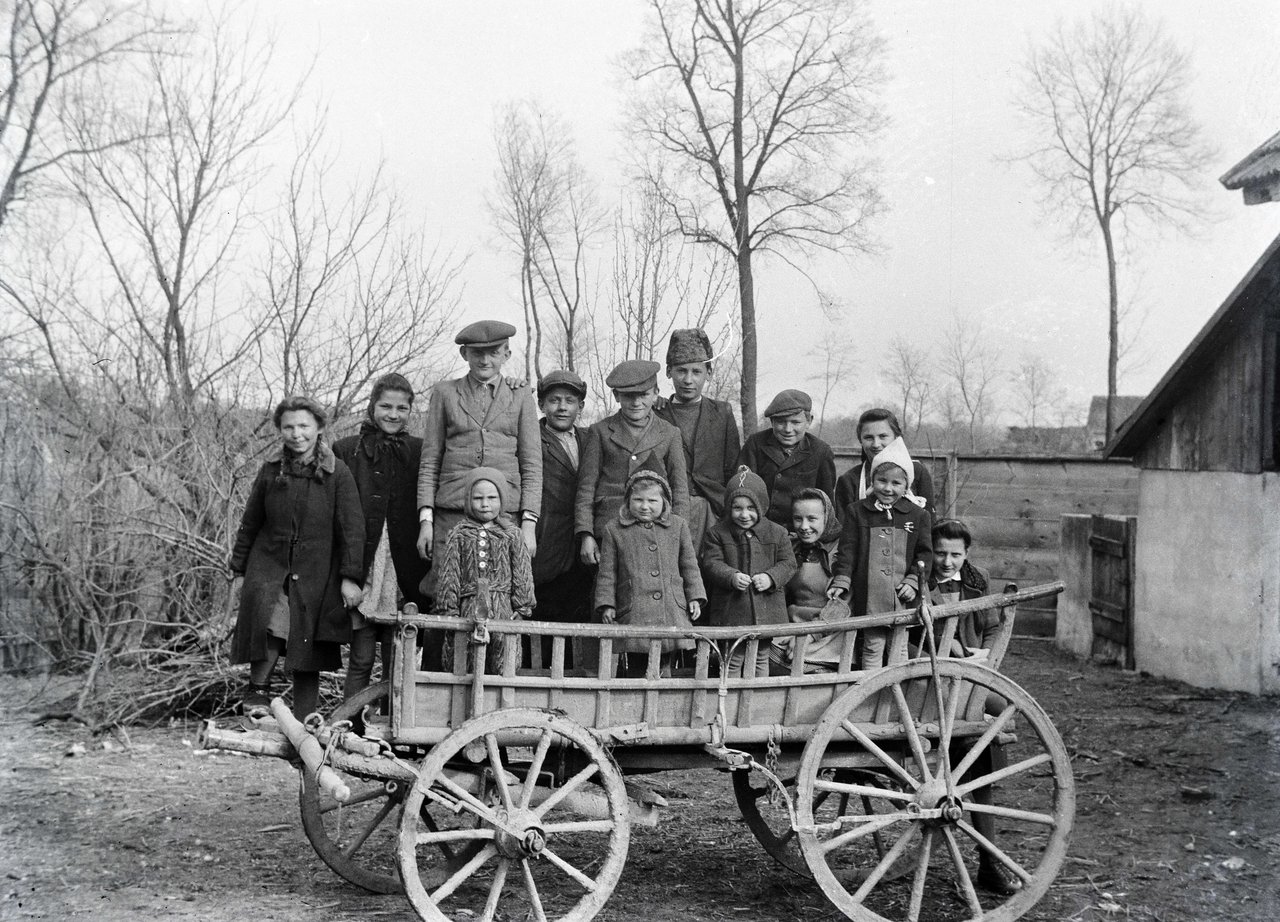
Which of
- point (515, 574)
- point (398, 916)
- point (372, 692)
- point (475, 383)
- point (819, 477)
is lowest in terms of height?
point (398, 916)

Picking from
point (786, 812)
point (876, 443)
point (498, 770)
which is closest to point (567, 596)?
point (786, 812)

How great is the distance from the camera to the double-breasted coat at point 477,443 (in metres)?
4.79

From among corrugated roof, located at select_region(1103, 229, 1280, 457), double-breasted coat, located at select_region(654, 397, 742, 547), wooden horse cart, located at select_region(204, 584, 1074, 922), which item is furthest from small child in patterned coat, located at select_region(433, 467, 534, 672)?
corrugated roof, located at select_region(1103, 229, 1280, 457)

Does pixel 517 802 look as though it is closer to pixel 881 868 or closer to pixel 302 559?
pixel 881 868

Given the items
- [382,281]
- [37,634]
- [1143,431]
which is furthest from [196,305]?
[1143,431]

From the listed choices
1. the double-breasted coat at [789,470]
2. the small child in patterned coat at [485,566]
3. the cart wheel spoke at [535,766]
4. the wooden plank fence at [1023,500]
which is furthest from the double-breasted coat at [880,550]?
the wooden plank fence at [1023,500]

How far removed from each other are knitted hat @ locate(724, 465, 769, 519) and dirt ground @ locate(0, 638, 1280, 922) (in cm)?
148

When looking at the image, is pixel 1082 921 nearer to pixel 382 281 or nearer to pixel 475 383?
pixel 475 383

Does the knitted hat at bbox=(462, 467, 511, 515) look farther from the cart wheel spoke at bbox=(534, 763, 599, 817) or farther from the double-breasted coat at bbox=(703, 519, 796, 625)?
the cart wheel spoke at bbox=(534, 763, 599, 817)

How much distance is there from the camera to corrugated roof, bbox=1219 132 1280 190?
6.25 m

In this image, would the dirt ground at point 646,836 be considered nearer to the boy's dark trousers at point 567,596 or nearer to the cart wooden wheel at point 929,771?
the cart wooden wheel at point 929,771

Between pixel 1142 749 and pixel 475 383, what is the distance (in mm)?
4690

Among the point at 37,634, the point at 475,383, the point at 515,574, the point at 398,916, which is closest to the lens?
the point at 398,916

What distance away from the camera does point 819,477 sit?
522 cm
